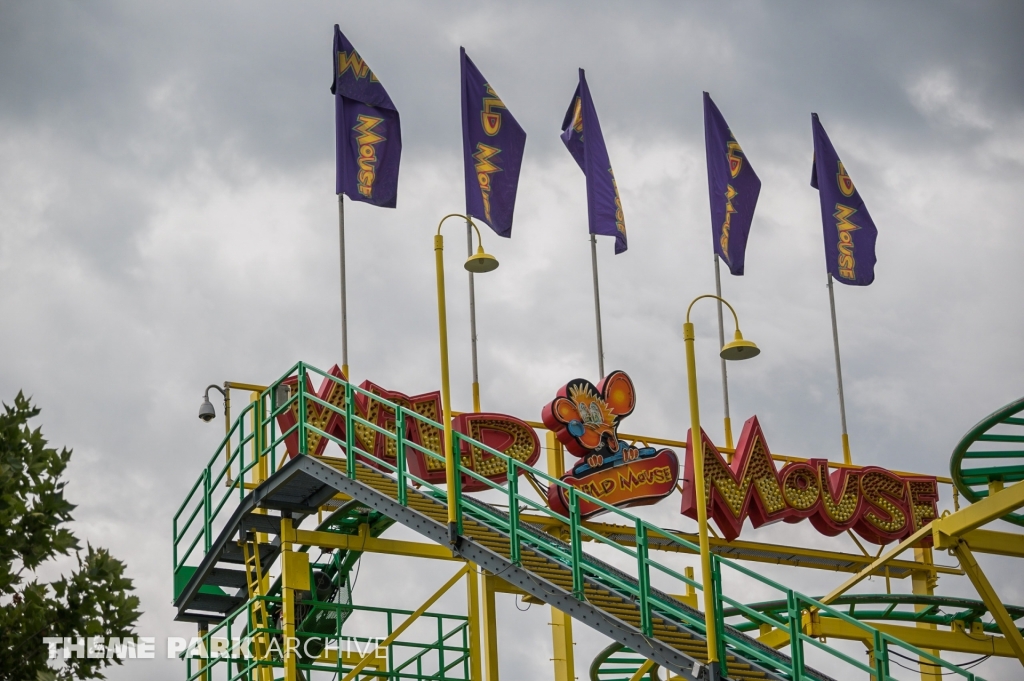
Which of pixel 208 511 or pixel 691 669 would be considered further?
pixel 208 511

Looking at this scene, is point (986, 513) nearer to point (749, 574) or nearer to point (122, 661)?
point (749, 574)

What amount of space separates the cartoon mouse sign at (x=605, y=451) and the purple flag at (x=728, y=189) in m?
7.73

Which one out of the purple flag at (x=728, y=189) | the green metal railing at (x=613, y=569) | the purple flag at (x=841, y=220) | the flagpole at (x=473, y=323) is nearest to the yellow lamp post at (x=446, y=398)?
the green metal railing at (x=613, y=569)

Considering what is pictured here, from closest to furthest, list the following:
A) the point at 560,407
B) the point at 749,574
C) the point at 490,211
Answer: the point at 749,574 < the point at 560,407 < the point at 490,211

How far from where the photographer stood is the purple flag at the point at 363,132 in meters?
32.3

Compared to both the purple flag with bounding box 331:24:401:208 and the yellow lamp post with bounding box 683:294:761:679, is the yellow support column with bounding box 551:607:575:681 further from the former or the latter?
the yellow lamp post with bounding box 683:294:761:679

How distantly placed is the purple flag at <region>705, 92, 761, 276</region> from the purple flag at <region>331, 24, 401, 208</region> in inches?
304

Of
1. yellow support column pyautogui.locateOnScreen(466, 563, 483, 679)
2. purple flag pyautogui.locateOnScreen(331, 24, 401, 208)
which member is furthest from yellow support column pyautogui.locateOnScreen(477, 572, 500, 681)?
purple flag pyautogui.locateOnScreen(331, 24, 401, 208)

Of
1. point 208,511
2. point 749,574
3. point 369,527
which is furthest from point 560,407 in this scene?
point 749,574

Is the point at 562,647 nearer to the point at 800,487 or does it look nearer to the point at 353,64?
the point at 800,487

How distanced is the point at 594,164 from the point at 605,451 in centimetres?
801

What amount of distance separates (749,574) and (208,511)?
1088 cm

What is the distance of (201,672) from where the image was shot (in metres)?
24.1

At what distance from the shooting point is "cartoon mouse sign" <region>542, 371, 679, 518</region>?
2875cm
